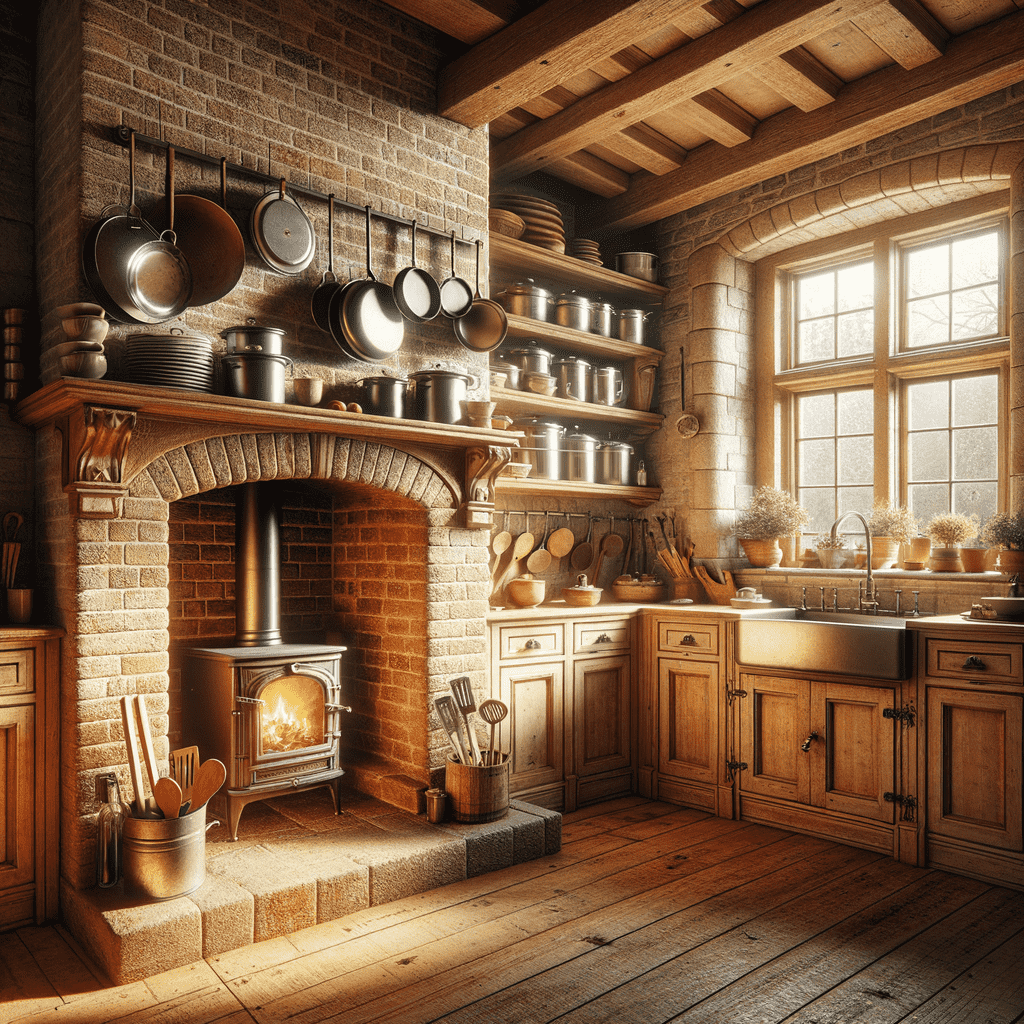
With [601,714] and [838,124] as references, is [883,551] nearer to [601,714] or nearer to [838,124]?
[601,714]

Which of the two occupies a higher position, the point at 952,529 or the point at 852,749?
the point at 952,529

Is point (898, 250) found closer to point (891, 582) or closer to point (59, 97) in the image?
point (891, 582)

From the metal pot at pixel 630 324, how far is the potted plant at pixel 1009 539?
2.06m

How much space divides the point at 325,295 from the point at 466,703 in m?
1.67

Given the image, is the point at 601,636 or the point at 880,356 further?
the point at 880,356

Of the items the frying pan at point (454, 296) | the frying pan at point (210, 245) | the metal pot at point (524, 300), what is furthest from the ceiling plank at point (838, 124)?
the frying pan at point (210, 245)

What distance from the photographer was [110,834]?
2531 millimetres

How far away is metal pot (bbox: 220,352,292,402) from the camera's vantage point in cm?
275

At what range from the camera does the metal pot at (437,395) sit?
10.8ft

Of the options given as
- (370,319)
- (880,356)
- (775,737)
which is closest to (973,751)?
(775,737)

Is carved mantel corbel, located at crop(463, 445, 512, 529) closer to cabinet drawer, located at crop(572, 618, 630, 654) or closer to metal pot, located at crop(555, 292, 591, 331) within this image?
cabinet drawer, located at crop(572, 618, 630, 654)

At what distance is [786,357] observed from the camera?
187 inches

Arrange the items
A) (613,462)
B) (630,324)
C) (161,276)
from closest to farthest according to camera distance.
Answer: (161,276), (613,462), (630,324)

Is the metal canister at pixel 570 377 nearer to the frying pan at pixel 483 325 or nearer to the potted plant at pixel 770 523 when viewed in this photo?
the frying pan at pixel 483 325
